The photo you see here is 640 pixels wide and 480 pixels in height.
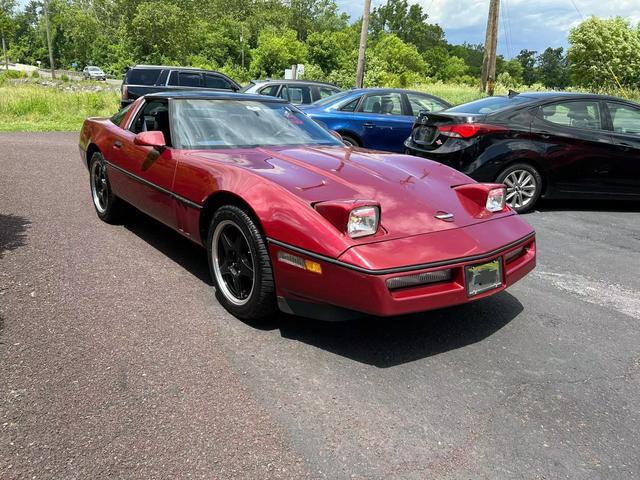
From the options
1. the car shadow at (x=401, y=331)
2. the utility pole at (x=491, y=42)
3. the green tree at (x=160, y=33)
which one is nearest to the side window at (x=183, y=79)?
the utility pole at (x=491, y=42)

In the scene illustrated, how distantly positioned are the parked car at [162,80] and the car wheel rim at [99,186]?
322 inches

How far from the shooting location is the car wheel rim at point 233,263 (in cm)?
325

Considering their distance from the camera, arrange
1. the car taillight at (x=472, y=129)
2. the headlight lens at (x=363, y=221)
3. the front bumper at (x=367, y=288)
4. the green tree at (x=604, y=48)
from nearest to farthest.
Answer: the front bumper at (x=367, y=288), the headlight lens at (x=363, y=221), the car taillight at (x=472, y=129), the green tree at (x=604, y=48)

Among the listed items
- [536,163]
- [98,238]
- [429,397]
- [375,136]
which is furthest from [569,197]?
[98,238]

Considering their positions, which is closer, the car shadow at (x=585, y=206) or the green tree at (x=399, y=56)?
the car shadow at (x=585, y=206)

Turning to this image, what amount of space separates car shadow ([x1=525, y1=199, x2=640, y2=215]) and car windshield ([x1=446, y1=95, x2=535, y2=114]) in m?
1.39

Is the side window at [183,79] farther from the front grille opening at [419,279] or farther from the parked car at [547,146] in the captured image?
the front grille opening at [419,279]

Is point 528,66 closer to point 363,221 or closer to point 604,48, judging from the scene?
point 604,48

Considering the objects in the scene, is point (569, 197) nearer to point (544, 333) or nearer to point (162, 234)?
point (544, 333)

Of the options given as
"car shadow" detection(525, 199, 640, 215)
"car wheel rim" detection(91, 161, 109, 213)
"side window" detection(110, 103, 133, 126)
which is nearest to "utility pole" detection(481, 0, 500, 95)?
"car shadow" detection(525, 199, 640, 215)

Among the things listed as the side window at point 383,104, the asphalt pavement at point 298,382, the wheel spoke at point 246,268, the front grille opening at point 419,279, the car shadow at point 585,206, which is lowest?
the asphalt pavement at point 298,382

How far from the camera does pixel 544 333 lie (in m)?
3.32

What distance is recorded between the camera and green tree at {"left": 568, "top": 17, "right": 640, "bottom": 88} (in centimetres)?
5825

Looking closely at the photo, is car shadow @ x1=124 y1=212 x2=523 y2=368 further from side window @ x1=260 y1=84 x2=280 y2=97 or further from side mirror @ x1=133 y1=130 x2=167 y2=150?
side window @ x1=260 y1=84 x2=280 y2=97
